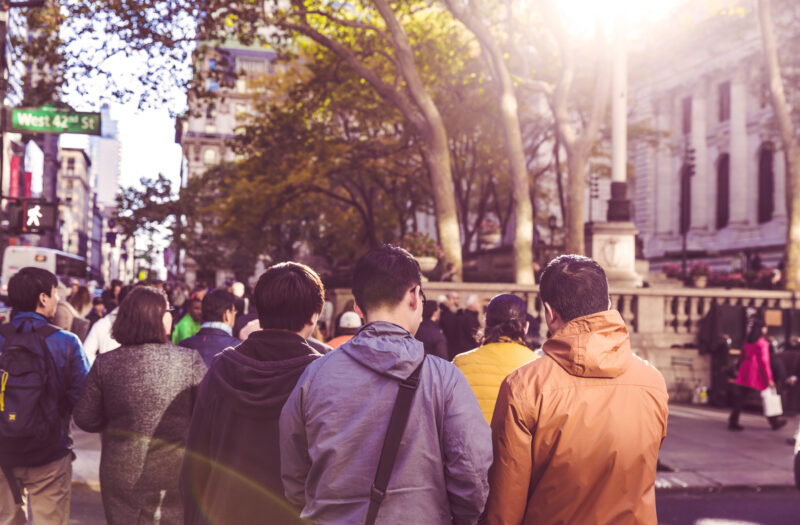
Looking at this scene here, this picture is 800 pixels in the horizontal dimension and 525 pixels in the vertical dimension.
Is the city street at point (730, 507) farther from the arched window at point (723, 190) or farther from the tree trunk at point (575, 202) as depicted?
the arched window at point (723, 190)

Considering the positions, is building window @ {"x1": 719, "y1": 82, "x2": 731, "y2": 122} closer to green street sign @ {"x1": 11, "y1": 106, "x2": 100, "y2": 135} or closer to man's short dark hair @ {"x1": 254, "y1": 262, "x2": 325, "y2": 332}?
green street sign @ {"x1": 11, "y1": 106, "x2": 100, "y2": 135}

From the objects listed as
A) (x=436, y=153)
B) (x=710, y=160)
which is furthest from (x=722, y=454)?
(x=710, y=160)

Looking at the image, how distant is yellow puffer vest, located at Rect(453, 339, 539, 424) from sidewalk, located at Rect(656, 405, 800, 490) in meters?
5.23

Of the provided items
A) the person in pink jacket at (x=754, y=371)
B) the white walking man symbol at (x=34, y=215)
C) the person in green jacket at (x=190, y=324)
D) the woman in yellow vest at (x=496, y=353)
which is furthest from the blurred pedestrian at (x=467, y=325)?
the white walking man symbol at (x=34, y=215)

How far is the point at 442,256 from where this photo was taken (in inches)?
786

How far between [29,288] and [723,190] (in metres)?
57.8

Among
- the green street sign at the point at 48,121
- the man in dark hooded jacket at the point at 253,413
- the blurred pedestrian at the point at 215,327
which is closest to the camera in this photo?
the man in dark hooded jacket at the point at 253,413

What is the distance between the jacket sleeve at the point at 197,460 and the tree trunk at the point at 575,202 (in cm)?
1604

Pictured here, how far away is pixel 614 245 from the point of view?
63.3ft

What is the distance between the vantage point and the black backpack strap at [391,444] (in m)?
2.71

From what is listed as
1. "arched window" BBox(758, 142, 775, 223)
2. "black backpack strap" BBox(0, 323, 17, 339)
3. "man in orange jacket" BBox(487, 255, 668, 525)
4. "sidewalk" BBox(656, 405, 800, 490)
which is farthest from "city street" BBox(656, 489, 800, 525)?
"arched window" BBox(758, 142, 775, 223)

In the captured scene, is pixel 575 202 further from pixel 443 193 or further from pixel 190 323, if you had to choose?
pixel 190 323

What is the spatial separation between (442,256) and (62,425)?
1520cm

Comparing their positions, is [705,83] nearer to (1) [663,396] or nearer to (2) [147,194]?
(2) [147,194]
